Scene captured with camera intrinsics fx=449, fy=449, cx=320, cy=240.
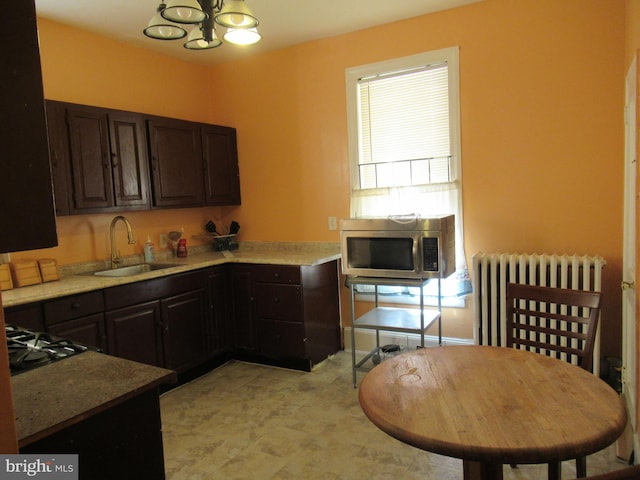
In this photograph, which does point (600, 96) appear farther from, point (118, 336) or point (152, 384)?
point (118, 336)

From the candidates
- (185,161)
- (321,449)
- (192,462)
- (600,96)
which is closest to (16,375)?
(192,462)

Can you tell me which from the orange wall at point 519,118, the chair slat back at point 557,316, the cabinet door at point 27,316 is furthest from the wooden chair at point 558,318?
the cabinet door at point 27,316

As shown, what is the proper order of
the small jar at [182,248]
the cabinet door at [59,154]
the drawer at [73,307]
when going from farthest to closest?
the small jar at [182,248] < the cabinet door at [59,154] < the drawer at [73,307]

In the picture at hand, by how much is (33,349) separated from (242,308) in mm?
2123

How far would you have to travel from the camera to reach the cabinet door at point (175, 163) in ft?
11.4

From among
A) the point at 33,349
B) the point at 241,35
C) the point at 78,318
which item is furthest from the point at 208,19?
the point at 78,318

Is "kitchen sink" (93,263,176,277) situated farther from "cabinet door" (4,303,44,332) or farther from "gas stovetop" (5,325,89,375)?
"gas stovetop" (5,325,89,375)

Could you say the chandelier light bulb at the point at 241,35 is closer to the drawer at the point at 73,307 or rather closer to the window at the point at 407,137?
the window at the point at 407,137

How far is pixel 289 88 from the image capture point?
12.9 feet

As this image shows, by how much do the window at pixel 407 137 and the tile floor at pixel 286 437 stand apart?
1305 millimetres

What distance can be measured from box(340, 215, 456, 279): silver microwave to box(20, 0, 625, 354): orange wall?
50cm

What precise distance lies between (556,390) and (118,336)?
2.50m

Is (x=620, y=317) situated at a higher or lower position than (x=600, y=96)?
lower
